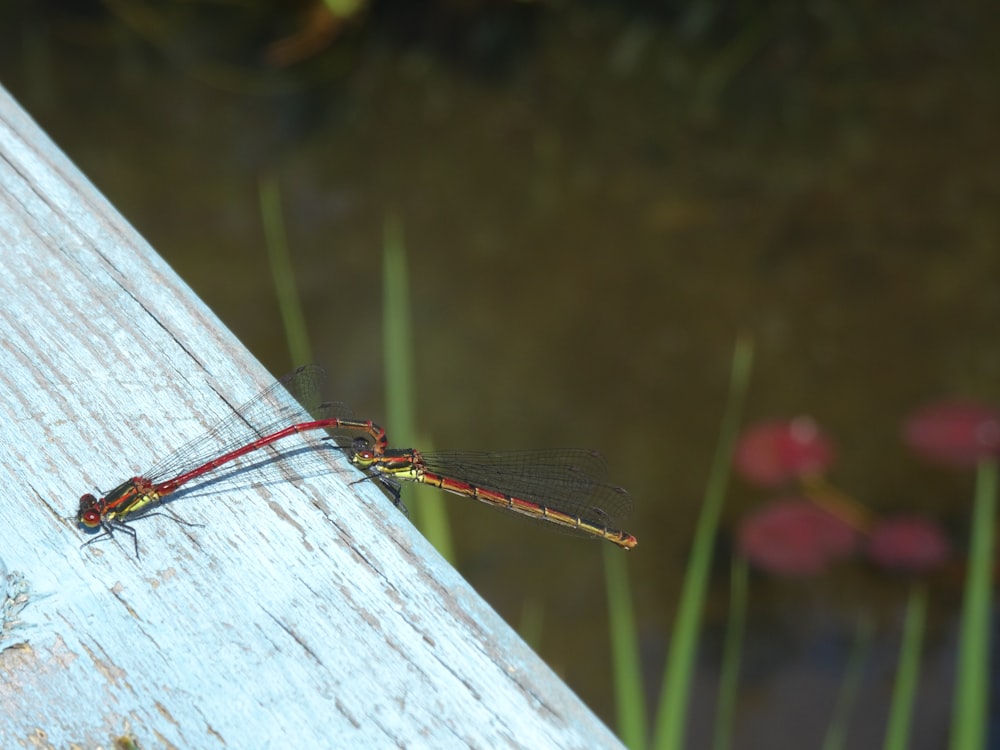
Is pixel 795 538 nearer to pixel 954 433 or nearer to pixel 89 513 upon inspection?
pixel 954 433

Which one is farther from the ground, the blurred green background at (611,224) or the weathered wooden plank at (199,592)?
the blurred green background at (611,224)

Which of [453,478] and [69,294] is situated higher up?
[453,478]

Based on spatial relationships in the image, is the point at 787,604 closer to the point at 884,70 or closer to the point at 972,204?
the point at 972,204

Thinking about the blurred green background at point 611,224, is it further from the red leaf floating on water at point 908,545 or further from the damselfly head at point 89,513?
the damselfly head at point 89,513

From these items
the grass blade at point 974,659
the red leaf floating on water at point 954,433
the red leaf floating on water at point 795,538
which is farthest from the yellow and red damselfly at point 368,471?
the red leaf floating on water at point 954,433

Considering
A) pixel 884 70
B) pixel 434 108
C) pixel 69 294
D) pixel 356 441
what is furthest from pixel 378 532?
pixel 884 70
